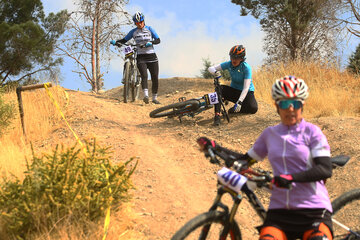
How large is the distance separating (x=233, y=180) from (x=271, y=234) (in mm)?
412

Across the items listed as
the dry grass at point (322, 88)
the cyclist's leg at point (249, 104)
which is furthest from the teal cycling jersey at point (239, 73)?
the dry grass at point (322, 88)

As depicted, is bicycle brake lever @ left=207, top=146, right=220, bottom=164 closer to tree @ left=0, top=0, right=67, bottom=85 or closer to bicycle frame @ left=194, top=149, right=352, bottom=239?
bicycle frame @ left=194, top=149, right=352, bottom=239

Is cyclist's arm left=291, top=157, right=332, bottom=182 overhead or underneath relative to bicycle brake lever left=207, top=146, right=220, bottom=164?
underneath

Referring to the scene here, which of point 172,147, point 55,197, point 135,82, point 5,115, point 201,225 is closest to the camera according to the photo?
point 201,225

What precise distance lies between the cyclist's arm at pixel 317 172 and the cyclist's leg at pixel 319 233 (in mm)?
325

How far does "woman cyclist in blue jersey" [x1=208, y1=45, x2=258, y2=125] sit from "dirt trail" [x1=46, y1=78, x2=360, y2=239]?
11.3 inches

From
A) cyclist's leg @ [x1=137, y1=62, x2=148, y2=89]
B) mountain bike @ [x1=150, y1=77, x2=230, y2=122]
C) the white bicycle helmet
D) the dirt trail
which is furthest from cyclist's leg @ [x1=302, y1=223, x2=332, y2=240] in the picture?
cyclist's leg @ [x1=137, y1=62, x2=148, y2=89]

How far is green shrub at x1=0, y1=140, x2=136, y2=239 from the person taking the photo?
3.19 metres

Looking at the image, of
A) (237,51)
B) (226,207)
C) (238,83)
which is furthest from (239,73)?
(226,207)

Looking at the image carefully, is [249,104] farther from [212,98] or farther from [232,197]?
[232,197]

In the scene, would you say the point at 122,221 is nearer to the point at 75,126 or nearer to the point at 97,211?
Result: the point at 97,211

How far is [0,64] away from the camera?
18.5 metres

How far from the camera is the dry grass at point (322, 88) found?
8.60 m

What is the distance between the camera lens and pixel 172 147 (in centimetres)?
618
